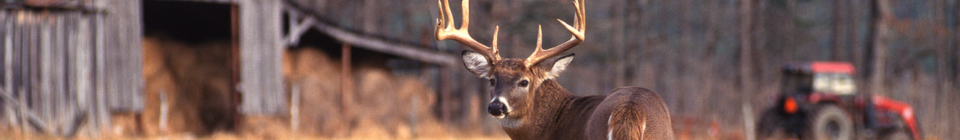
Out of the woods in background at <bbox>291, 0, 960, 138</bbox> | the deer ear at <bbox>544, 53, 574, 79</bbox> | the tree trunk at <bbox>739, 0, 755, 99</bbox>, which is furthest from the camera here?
the woods in background at <bbox>291, 0, 960, 138</bbox>

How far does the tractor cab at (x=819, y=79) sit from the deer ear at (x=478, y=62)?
1152 cm

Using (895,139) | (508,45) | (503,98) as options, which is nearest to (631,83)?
(895,139)

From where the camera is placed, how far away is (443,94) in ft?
72.7

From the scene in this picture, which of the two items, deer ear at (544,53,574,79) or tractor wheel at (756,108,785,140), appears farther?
tractor wheel at (756,108,785,140)

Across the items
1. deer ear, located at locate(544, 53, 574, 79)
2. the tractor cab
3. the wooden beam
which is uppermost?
deer ear, located at locate(544, 53, 574, 79)

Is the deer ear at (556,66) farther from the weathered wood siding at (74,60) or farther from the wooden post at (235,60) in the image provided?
the wooden post at (235,60)

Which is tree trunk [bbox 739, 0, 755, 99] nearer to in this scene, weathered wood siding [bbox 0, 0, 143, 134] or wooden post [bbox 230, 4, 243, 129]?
wooden post [bbox 230, 4, 243, 129]

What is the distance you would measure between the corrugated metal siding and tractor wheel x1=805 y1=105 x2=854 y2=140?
826 centimetres

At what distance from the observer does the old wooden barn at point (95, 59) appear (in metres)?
15.3

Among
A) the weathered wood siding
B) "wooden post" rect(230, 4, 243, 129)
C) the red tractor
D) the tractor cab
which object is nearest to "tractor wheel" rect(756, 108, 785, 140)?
the red tractor

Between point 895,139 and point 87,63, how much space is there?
12563 millimetres

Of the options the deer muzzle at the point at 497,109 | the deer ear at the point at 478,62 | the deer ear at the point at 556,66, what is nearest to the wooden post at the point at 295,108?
the deer ear at the point at 478,62

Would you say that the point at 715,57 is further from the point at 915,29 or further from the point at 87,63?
the point at 87,63

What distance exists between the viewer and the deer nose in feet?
20.9
